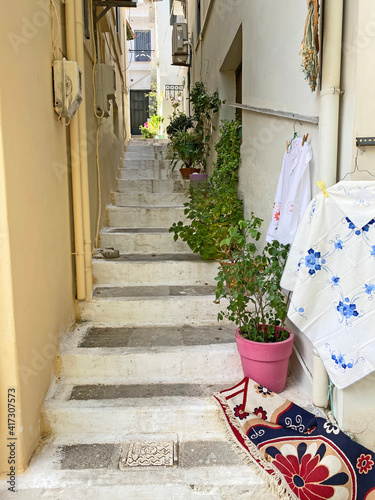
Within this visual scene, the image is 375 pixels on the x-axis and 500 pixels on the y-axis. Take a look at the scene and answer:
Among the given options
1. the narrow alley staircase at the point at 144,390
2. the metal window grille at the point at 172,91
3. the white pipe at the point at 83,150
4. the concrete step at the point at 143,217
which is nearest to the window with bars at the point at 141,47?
the metal window grille at the point at 172,91

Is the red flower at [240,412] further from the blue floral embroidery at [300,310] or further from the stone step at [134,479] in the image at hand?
the blue floral embroidery at [300,310]

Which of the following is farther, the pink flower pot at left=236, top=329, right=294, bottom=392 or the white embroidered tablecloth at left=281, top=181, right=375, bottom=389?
the pink flower pot at left=236, top=329, right=294, bottom=392

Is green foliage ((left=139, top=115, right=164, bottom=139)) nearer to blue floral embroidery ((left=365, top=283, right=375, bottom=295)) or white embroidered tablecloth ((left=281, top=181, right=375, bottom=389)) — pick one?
white embroidered tablecloth ((left=281, top=181, right=375, bottom=389))

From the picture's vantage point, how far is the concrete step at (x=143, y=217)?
5221 millimetres

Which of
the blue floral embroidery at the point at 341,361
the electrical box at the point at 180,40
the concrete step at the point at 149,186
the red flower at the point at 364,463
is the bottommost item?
→ the red flower at the point at 364,463

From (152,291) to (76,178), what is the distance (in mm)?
1186

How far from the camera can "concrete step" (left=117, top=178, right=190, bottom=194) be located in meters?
6.26

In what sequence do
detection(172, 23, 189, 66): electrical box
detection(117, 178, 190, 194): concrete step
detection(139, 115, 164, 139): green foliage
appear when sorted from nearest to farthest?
1. detection(117, 178, 190, 194): concrete step
2. detection(172, 23, 189, 66): electrical box
3. detection(139, 115, 164, 139): green foliage

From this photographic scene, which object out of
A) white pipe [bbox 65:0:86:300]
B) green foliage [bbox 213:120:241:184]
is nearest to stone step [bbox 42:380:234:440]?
white pipe [bbox 65:0:86:300]

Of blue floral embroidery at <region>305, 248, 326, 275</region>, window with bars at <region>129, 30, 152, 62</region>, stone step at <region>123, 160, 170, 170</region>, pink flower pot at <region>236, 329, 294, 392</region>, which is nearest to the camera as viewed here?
blue floral embroidery at <region>305, 248, 326, 275</region>

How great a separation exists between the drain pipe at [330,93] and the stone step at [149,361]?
1.45 m

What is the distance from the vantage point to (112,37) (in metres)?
6.42

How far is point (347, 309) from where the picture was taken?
2.22 metres

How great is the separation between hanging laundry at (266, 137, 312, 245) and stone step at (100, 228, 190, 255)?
1.84 metres
